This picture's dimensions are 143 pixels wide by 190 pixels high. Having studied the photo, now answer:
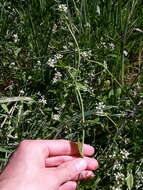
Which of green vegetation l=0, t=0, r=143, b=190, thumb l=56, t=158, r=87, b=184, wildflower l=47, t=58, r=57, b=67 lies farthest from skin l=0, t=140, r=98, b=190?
wildflower l=47, t=58, r=57, b=67

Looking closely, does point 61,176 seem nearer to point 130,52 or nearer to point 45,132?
point 45,132

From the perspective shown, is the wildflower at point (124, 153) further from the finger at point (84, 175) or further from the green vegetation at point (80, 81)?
the finger at point (84, 175)

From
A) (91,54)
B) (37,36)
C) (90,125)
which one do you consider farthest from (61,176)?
(37,36)

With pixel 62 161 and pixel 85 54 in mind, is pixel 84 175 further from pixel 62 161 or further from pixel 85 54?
pixel 85 54

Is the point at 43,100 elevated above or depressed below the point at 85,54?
below

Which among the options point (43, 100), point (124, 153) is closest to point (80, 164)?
point (124, 153)
